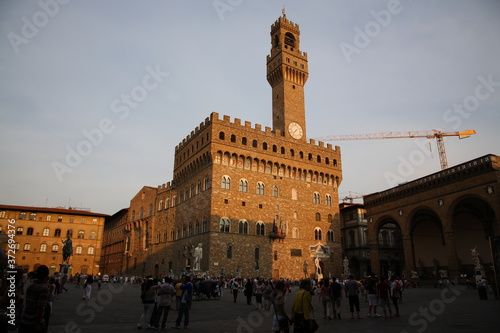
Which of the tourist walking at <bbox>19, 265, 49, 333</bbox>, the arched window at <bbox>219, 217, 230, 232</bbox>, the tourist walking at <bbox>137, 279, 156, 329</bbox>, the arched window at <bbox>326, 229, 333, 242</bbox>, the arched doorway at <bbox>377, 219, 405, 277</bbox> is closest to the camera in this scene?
the tourist walking at <bbox>19, 265, 49, 333</bbox>

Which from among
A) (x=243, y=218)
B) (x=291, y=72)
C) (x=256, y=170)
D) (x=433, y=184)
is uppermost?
(x=291, y=72)

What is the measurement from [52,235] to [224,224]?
3531 centimetres

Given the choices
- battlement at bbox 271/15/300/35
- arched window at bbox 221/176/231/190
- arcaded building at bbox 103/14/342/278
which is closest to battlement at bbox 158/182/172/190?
arcaded building at bbox 103/14/342/278

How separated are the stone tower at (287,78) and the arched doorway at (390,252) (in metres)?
20.1

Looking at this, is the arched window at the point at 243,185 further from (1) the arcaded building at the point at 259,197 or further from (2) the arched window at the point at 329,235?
(2) the arched window at the point at 329,235

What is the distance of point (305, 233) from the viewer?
131 feet

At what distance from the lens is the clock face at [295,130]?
138 ft

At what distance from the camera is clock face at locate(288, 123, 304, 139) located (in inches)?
1658

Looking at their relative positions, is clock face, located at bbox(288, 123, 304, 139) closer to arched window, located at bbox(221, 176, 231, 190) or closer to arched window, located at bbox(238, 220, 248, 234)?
arched window, located at bbox(221, 176, 231, 190)

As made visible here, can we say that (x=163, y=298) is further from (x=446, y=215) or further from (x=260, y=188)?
(x=446, y=215)

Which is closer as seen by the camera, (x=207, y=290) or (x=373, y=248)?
(x=207, y=290)

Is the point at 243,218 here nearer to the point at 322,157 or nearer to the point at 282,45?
the point at 322,157

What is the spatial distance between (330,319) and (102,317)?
819 cm

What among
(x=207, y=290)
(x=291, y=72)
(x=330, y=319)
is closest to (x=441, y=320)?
(x=330, y=319)
